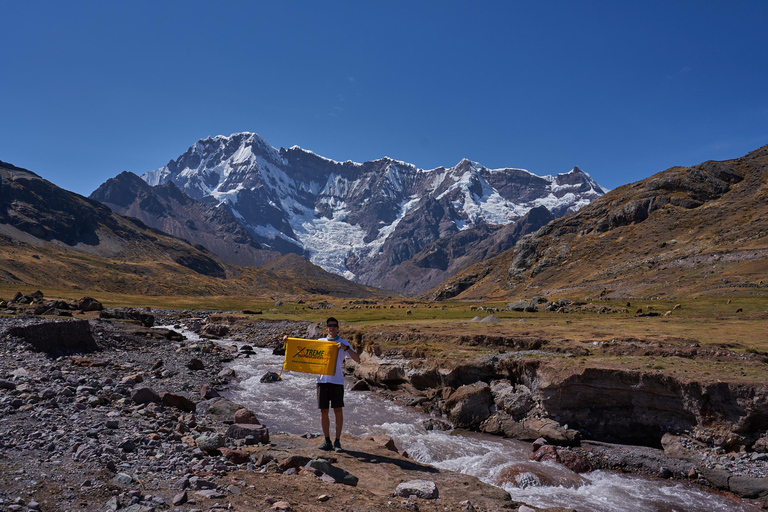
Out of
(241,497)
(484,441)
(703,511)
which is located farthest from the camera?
(484,441)

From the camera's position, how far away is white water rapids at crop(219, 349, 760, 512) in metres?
16.3

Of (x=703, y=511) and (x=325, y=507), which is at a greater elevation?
(x=325, y=507)

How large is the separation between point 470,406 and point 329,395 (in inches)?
553

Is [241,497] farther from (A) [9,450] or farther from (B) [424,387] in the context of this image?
(B) [424,387]

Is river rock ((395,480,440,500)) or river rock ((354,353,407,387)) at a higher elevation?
river rock ((395,480,440,500))

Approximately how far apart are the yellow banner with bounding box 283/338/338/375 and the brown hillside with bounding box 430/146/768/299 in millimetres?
80354

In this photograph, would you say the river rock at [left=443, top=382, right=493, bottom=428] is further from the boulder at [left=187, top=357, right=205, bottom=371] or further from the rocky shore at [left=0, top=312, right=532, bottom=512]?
the boulder at [left=187, top=357, right=205, bottom=371]

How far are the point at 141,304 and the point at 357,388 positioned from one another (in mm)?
118931

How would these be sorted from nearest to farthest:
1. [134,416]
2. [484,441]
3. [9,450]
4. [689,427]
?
[9,450], [134,416], [689,427], [484,441]

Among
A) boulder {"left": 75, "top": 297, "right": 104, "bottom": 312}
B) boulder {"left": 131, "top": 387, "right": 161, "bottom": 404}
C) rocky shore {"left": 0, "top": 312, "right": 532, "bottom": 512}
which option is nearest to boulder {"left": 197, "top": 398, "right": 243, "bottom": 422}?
rocky shore {"left": 0, "top": 312, "right": 532, "bottom": 512}

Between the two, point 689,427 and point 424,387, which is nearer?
point 689,427

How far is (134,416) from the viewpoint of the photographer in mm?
16984

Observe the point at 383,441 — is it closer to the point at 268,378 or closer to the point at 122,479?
the point at 122,479

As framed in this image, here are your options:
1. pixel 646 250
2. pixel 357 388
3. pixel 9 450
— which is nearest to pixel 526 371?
pixel 357 388
